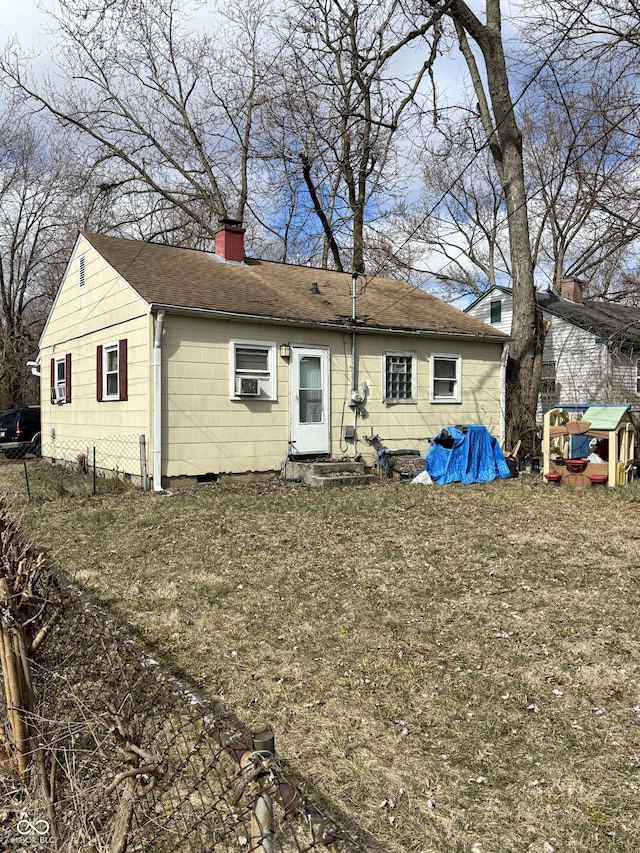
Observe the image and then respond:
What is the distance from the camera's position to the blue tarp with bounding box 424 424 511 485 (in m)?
11.9

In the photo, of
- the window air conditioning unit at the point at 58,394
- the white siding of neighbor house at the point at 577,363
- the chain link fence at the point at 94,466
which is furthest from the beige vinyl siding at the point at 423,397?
the window air conditioning unit at the point at 58,394

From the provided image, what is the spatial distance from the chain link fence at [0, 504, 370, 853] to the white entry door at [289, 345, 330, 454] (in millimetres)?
8718

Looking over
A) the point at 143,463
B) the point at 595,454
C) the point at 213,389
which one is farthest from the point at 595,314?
the point at 143,463

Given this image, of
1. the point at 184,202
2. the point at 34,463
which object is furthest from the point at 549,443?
the point at 184,202

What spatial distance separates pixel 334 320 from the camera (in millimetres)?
12359

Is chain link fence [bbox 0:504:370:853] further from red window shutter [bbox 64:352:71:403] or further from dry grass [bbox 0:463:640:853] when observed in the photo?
red window shutter [bbox 64:352:71:403]

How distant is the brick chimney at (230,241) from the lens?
14.3m

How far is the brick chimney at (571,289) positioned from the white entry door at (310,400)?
16.9m

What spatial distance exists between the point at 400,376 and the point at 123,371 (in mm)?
5707

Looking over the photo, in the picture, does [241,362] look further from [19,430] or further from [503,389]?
[19,430]

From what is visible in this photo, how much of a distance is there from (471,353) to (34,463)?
11461 millimetres

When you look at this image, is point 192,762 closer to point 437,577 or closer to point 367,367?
point 437,577

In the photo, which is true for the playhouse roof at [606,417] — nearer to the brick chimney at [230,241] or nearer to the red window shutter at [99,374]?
the brick chimney at [230,241]

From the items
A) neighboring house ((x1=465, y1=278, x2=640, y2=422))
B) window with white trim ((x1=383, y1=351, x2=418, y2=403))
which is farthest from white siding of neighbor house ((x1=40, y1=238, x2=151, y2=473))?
neighboring house ((x1=465, y1=278, x2=640, y2=422))
